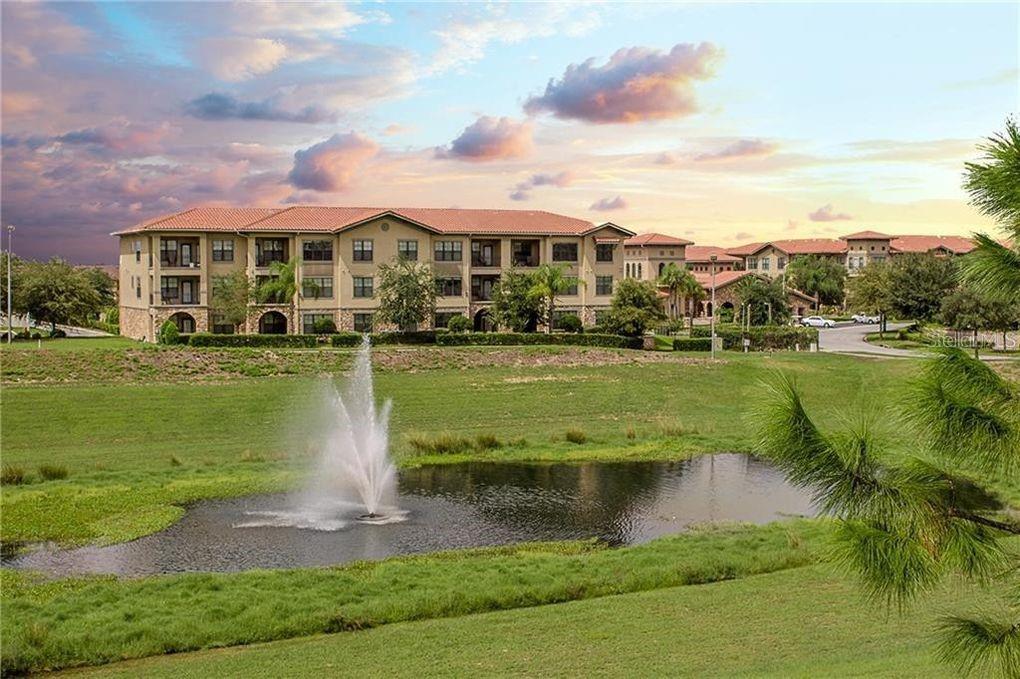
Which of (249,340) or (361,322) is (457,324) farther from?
(249,340)

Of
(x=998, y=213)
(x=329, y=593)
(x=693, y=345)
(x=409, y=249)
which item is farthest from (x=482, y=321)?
(x=998, y=213)

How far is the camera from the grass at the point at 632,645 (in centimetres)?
1251

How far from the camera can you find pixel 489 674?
40.7 feet

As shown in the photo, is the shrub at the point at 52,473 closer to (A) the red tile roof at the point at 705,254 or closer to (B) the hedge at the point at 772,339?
(B) the hedge at the point at 772,339

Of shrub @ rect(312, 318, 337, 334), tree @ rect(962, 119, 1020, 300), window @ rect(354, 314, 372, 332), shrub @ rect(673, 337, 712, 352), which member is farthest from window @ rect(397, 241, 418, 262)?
tree @ rect(962, 119, 1020, 300)

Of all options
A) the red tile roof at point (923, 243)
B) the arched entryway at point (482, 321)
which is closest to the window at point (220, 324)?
the arched entryway at point (482, 321)

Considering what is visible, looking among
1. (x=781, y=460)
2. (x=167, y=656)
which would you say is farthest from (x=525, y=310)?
(x=781, y=460)

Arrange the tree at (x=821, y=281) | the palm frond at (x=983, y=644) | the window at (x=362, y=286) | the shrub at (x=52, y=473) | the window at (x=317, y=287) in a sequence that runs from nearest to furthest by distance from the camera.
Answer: the palm frond at (x=983, y=644)
the shrub at (x=52, y=473)
the window at (x=317, y=287)
the window at (x=362, y=286)
the tree at (x=821, y=281)

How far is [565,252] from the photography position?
71.8 m

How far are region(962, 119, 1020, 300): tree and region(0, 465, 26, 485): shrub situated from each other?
986 inches

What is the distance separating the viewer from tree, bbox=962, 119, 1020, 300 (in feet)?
21.5

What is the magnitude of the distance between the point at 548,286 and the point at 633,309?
20.3 feet

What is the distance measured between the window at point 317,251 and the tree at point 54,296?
54.4 ft

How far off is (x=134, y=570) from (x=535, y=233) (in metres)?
54.5
